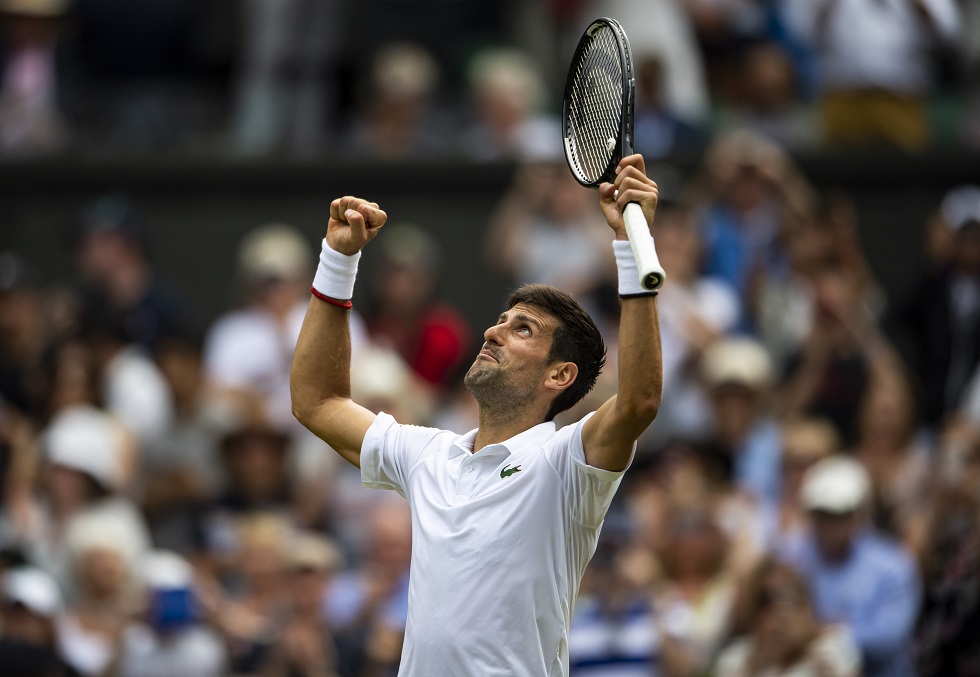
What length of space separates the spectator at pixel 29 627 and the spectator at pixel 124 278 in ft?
7.40

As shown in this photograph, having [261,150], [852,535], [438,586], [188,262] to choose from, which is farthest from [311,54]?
[438,586]

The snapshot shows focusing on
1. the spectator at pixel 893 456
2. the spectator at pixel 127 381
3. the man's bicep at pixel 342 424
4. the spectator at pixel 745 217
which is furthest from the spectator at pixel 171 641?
the spectator at pixel 745 217

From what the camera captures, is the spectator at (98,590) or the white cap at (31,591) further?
the spectator at (98,590)

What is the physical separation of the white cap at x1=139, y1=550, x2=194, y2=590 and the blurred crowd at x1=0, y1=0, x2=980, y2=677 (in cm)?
2

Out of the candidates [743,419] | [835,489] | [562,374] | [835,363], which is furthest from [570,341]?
[835,363]

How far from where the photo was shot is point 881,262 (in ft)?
39.1

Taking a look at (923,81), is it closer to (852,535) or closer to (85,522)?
(852,535)

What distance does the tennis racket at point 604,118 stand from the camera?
4617 mm

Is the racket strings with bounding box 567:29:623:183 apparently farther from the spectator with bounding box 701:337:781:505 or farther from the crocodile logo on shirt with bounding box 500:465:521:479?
the spectator with bounding box 701:337:781:505

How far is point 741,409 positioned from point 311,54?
475 centimetres

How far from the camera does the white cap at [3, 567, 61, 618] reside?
808cm

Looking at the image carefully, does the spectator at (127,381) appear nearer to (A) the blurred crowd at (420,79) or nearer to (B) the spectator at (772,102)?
(A) the blurred crowd at (420,79)

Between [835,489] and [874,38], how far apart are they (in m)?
3.75

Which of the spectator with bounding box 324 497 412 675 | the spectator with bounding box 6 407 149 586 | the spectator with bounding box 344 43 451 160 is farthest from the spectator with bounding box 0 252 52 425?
the spectator with bounding box 344 43 451 160
